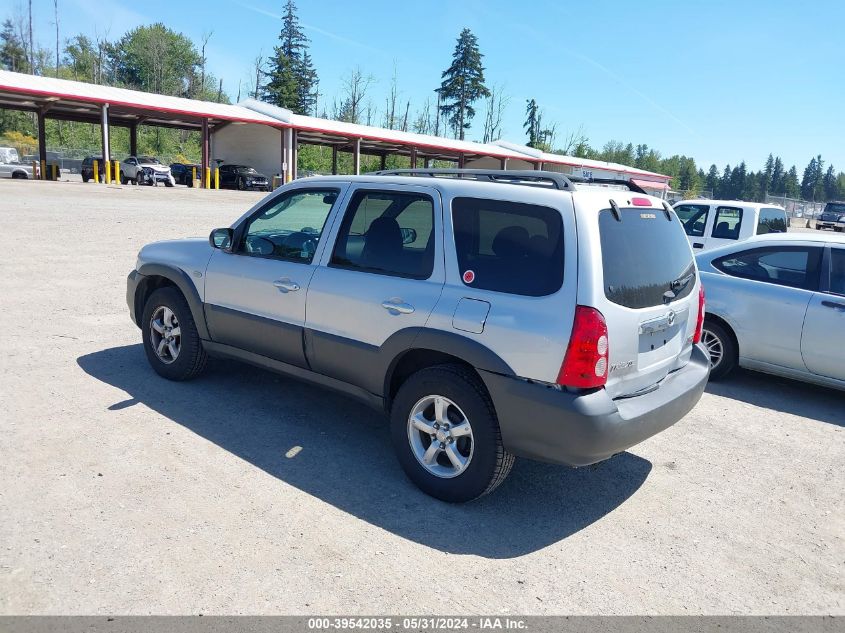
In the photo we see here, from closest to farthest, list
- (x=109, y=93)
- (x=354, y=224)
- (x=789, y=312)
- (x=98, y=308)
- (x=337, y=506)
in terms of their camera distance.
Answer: (x=337, y=506) < (x=354, y=224) < (x=789, y=312) < (x=98, y=308) < (x=109, y=93)

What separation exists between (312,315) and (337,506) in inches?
53.2

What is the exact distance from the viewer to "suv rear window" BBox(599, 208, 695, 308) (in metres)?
Answer: 3.45

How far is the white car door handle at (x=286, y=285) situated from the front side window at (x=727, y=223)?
923 centimetres

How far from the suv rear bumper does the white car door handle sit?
1.69 metres

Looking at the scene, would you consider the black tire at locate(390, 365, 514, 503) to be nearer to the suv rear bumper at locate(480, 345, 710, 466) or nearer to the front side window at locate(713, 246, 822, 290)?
the suv rear bumper at locate(480, 345, 710, 466)

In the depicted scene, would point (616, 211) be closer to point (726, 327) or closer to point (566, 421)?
point (566, 421)

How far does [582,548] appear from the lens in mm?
3422

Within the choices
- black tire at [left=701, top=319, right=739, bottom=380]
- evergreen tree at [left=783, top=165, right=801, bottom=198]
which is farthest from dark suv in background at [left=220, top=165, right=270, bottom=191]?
evergreen tree at [left=783, top=165, right=801, bottom=198]

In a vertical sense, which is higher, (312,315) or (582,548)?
(312,315)

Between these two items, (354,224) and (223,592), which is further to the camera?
(354,224)

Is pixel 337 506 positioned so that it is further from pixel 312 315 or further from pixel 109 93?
pixel 109 93

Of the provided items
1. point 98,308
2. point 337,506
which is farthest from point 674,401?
point 98,308

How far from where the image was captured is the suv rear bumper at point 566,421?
10.7 feet

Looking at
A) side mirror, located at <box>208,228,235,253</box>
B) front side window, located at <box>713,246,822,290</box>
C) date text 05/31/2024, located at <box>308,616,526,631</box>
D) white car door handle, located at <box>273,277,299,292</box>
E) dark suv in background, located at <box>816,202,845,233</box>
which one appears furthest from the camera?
dark suv in background, located at <box>816,202,845,233</box>
